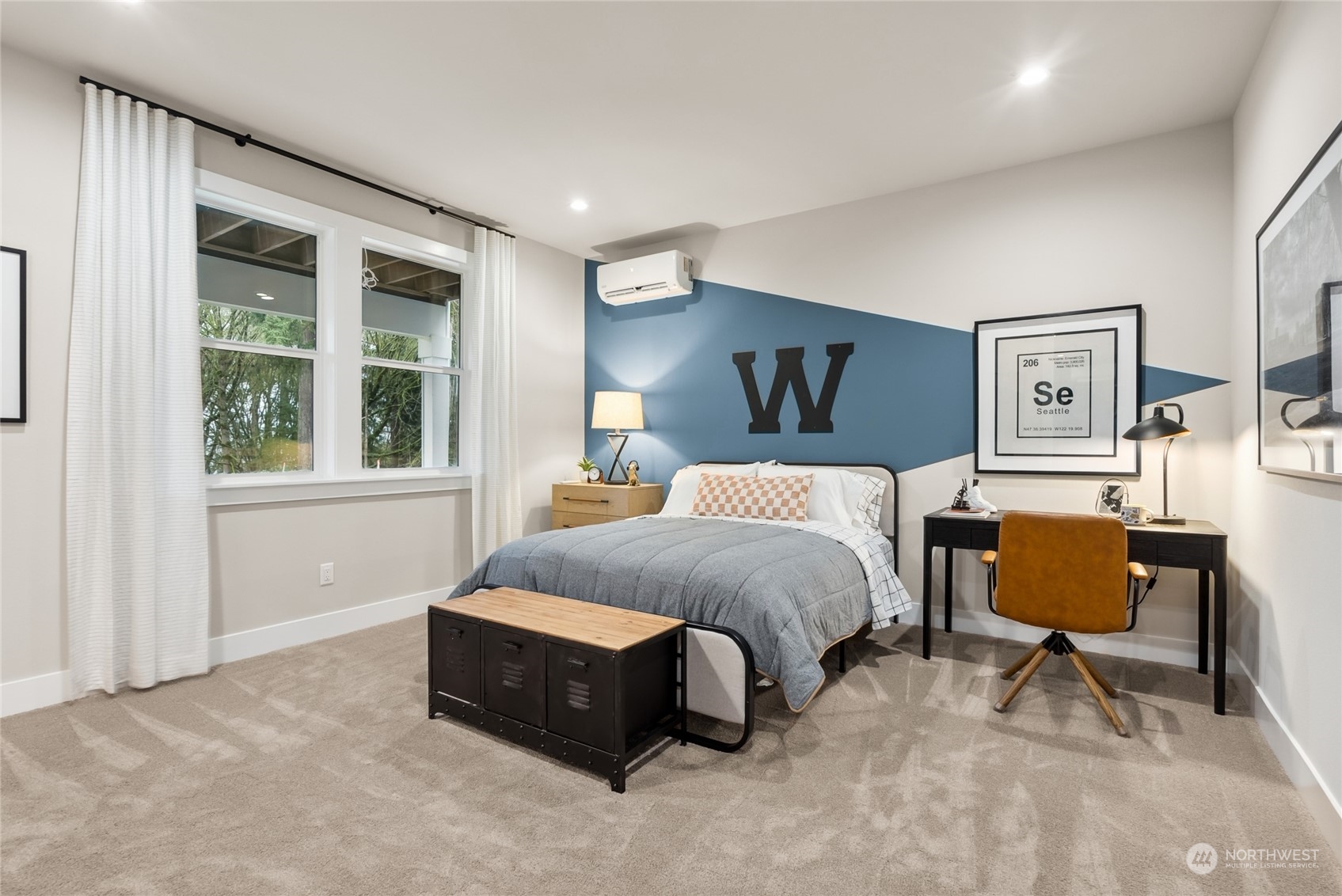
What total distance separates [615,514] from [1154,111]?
3698mm

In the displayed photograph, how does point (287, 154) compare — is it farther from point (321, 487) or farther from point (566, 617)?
point (566, 617)

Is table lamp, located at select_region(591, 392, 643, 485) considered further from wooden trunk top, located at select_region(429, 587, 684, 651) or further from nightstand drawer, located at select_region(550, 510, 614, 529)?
wooden trunk top, located at select_region(429, 587, 684, 651)

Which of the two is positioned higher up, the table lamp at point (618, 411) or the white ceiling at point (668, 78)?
the white ceiling at point (668, 78)

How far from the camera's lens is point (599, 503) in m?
4.75

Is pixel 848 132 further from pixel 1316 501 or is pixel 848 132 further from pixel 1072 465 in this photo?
pixel 1316 501

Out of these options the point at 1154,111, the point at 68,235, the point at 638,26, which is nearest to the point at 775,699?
the point at 638,26

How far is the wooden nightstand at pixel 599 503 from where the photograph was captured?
4.66m

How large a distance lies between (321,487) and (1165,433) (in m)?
4.18

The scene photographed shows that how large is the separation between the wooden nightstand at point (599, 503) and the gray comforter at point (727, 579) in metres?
1.24

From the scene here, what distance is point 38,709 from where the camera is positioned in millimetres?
2666

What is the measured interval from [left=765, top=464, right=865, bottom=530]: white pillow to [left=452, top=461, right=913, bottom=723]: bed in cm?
13

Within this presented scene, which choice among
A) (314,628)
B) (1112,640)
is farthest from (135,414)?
(1112,640)

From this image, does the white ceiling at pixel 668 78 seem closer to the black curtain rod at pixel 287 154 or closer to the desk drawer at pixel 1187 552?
the black curtain rod at pixel 287 154

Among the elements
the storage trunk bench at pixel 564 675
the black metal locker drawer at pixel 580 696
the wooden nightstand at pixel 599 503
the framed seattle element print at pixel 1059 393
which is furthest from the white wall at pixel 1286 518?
the wooden nightstand at pixel 599 503
